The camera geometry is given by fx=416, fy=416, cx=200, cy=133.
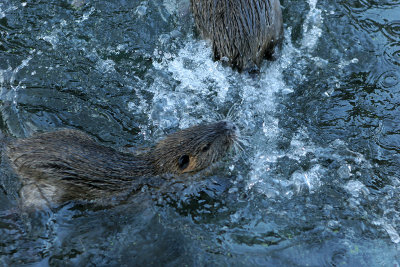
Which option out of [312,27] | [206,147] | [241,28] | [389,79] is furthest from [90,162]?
[389,79]

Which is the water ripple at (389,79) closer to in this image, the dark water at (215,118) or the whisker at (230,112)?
the dark water at (215,118)

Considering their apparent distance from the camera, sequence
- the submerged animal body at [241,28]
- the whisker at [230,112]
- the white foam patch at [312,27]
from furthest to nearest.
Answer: the white foam patch at [312,27]
the whisker at [230,112]
the submerged animal body at [241,28]

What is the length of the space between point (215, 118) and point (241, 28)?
96cm

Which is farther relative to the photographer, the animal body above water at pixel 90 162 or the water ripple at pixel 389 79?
the water ripple at pixel 389 79

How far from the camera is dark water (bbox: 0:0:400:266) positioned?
11.0 feet

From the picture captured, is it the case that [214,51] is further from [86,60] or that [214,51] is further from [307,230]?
[307,230]

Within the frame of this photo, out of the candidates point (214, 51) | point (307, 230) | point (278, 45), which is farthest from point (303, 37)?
point (307, 230)

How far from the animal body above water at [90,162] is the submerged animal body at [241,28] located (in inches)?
36.6

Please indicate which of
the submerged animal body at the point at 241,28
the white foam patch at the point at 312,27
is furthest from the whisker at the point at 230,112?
the white foam patch at the point at 312,27

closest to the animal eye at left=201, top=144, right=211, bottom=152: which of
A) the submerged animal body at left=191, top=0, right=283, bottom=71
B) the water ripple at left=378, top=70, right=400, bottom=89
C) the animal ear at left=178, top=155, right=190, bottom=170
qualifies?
the animal ear at left=178, top=155, right=190, bottom=170

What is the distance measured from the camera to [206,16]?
455 cm

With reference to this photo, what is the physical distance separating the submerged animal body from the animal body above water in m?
0.93

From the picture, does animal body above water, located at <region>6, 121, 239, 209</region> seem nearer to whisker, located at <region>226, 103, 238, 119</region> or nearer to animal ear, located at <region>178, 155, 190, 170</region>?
animal ear, located at <region>178, 155, 190, 170</region>

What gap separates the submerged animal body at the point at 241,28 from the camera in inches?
168
